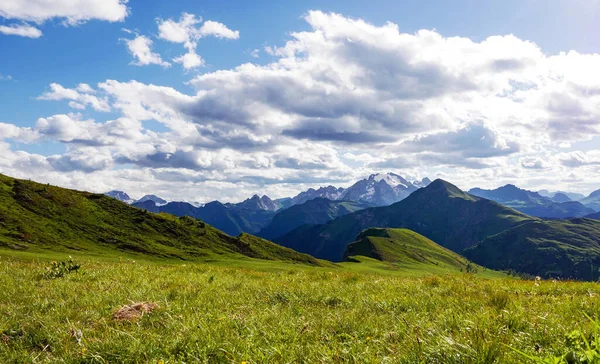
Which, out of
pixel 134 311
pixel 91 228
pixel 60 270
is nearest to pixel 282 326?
pixel 134 311

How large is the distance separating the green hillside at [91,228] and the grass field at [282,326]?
123m

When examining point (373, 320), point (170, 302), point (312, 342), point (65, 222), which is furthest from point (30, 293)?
point (65, 222)

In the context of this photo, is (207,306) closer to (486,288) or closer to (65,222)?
(486,288)

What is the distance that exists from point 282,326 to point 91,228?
167501 millimetres

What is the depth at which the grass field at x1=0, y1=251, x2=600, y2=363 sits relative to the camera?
17.4ft

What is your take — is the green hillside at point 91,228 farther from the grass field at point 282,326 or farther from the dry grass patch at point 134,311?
the dry grass patch at point 134,311

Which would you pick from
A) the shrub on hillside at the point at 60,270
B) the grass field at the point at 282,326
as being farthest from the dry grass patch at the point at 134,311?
the shrub on hillside at the point at 60,270

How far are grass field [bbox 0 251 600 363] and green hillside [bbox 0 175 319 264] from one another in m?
123

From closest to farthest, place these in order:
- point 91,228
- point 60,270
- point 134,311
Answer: point 134,311 < point 60,270 < point 91,228

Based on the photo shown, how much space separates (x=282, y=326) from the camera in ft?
23.1

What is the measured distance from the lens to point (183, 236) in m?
177

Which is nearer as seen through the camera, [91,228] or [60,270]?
[60,270]

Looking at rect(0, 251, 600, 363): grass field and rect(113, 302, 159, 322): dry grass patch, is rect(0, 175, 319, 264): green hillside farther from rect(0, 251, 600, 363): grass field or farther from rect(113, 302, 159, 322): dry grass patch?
rect(113, 302, 159, 322): dry grass patch

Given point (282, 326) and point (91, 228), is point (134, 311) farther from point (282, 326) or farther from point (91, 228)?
point (91, 228)
